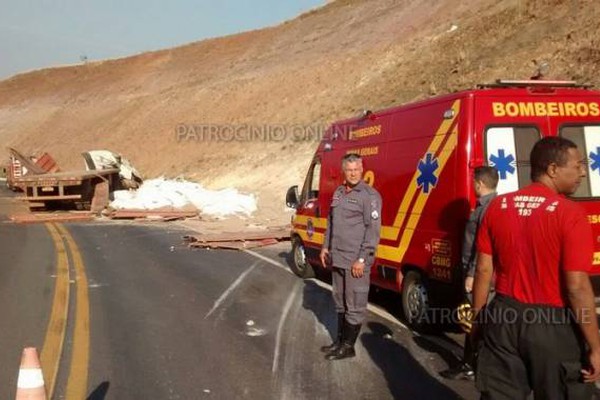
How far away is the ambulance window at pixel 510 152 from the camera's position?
605 cm

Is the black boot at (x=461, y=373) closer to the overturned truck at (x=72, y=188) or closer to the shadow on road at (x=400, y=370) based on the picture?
the shadow on road at (x=400, y=370)

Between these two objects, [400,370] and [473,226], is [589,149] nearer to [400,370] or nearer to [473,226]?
[473,226]

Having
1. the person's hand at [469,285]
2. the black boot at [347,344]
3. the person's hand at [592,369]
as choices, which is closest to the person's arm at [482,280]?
the person's hand at [592,369]

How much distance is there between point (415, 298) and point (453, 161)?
1.50 m

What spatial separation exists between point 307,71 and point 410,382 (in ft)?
109

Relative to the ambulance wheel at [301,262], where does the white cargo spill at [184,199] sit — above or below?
above

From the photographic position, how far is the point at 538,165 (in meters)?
3.14

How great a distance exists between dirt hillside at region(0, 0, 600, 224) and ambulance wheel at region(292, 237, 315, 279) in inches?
341

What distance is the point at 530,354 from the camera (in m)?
3.03

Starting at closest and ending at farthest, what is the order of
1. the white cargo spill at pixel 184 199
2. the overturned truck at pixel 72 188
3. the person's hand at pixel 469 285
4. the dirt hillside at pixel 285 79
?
1. the person's hand at pixel 469 285
2. the white cargo spill at pixel 184 199
3. the dirt hillside at pixel 285 79
4. the overturned truck at pixel 72 188

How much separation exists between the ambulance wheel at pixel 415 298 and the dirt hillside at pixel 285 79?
11406mm

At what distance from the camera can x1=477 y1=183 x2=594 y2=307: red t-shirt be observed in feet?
9.66

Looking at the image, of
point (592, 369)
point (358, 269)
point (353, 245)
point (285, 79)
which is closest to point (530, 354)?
point (592, 369)

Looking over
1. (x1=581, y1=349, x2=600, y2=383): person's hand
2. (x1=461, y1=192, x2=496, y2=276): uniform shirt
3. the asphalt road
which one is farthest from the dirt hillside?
(x1=581, y1=349, x2=600, y2=383): person's hand
